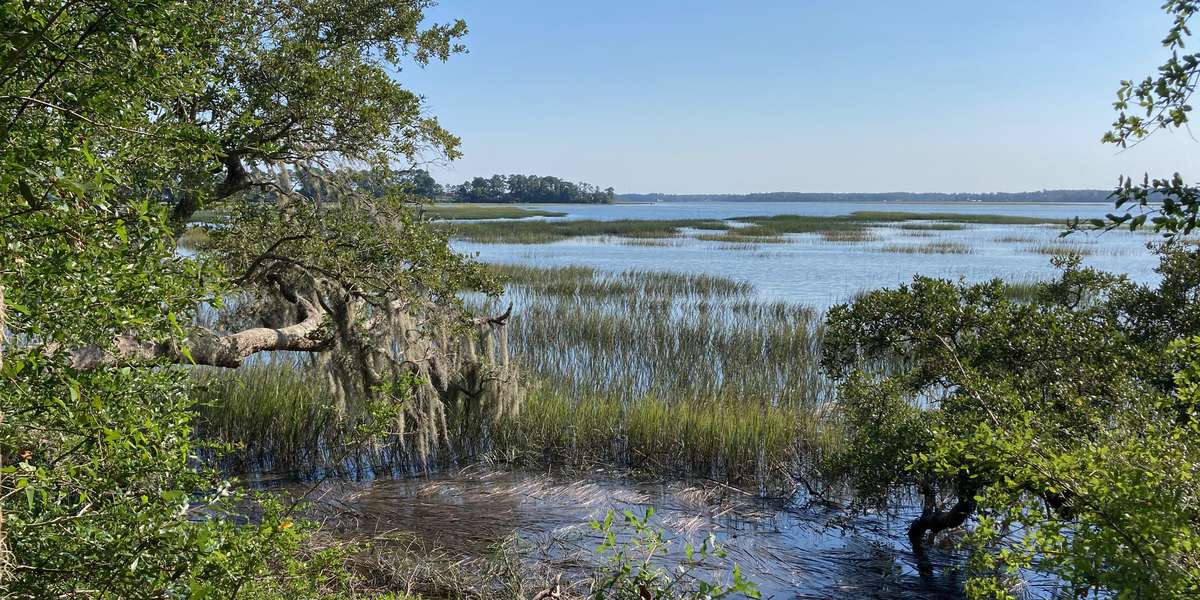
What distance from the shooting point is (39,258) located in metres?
2.41

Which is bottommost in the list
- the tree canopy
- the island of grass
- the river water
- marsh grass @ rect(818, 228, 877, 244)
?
the river water

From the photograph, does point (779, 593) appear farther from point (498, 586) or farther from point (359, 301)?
point (359, 301)

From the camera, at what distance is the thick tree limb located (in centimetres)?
448

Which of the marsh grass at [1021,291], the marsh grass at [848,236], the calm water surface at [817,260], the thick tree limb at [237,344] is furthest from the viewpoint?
the marsh grass at [848,236]

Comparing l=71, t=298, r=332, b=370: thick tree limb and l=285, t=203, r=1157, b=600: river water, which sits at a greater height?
l=71, t=298, r=332, b=370: thick tree limb

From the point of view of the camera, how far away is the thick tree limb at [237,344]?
448 centimetres

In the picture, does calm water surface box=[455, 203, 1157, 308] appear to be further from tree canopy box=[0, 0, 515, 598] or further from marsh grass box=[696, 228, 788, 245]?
tree canopy box=[0, 0, 515, 598]

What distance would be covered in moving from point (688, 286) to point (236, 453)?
14624 millimetres

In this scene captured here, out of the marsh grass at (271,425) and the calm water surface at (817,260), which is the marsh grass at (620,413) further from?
the calm water surface at (817,260)

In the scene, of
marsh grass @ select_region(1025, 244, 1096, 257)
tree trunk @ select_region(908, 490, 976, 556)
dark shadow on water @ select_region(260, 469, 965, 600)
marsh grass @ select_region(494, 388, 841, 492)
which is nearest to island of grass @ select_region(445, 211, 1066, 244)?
marsh grass @ select_region(1025, 244, 1096, 257)

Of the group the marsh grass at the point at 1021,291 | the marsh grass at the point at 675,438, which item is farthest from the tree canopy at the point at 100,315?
the marsh grass at the point at 1021,291

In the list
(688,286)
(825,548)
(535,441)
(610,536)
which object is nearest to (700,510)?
(825,548)

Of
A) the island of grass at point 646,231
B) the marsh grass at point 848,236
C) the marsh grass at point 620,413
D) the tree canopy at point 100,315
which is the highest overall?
the tree canopy at point 100,315

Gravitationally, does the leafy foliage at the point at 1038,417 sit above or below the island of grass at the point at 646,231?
above
